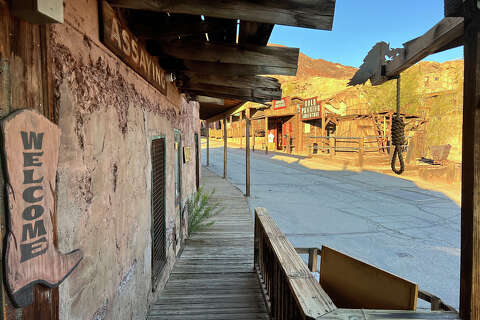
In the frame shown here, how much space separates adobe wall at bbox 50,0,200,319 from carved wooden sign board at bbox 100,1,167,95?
2.0 inches

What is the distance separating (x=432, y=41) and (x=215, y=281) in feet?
12.0

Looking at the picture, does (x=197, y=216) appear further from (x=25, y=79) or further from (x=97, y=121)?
(x=25, y=79)

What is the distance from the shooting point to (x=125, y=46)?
6.81 ft

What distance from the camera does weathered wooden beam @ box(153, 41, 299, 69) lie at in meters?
2.57

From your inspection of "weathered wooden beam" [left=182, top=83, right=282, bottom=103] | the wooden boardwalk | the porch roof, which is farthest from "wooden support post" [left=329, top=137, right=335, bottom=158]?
the porch roof

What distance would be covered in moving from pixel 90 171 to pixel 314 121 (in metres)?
23.6

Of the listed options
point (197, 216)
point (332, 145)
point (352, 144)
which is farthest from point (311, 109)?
point (197, 216)

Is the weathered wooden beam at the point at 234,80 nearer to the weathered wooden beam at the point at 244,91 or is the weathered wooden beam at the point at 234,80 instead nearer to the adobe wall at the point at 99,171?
the weathered wooden beam at the point at 244,91

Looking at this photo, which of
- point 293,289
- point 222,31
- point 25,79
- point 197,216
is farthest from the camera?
point 197,216

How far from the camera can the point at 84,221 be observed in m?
1.49

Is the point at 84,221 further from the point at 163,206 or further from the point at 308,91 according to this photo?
the point at 308,91

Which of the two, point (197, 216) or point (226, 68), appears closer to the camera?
point (226, 68)

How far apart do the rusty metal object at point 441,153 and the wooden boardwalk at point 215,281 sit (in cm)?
1445

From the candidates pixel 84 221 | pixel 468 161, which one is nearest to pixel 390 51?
pixel 468 161
